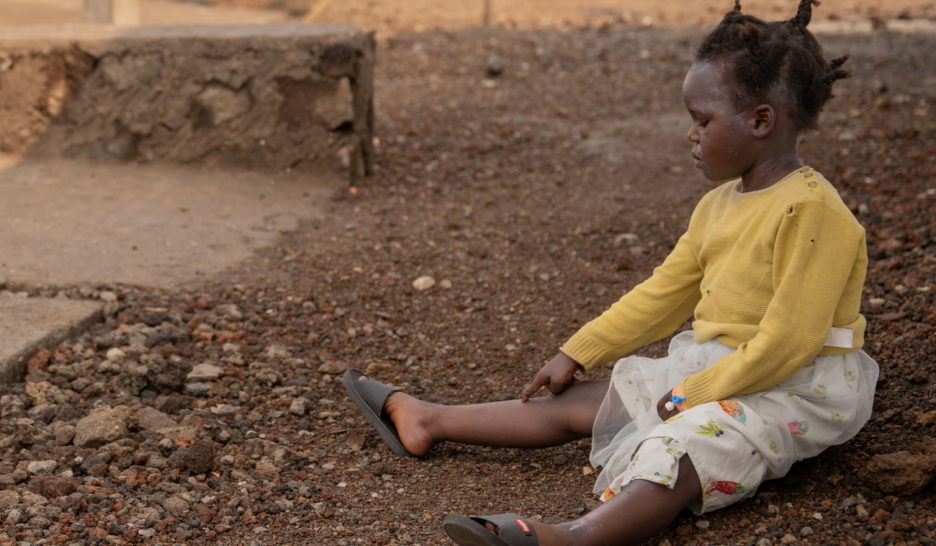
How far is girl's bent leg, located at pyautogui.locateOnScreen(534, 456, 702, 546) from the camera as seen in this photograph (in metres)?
2.19

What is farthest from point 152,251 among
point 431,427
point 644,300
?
point 644,300

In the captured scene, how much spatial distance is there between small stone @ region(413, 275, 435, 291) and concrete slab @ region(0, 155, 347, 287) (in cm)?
71

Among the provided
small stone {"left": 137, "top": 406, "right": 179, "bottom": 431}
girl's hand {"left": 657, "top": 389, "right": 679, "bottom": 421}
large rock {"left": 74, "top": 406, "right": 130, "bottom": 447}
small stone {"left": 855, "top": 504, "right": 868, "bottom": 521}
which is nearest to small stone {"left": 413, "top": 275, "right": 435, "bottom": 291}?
small stone {"left": 137, "top": 406, "right": 179, "bottom": 431}

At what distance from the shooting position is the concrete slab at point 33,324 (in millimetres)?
3135

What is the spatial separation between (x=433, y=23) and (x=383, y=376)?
6025 mm

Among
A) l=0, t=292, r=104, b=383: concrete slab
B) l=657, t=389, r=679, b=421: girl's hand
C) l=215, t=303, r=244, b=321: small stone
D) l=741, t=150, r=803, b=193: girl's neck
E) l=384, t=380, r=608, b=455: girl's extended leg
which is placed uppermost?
l=741, t=150, r=803, b=193: girl's neck

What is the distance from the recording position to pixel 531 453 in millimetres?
2898

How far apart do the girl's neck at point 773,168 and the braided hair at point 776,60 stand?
3.4 inches

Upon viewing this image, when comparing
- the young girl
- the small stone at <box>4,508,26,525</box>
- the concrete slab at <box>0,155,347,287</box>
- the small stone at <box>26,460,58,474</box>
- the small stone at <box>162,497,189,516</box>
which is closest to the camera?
the young girl

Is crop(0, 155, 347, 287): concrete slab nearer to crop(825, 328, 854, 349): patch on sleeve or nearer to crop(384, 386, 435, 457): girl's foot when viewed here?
crop(384, 386, 435, 457): girl's foot

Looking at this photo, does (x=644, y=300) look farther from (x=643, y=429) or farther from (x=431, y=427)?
(x=431, y=427)

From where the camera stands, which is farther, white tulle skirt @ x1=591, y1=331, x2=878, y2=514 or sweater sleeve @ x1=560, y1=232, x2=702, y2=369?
sweater sleeve @ x1=560, y1=232, x2=702, y2=369

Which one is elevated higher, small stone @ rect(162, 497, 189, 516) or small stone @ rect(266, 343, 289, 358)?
small stone @ rect(162, 497, 189, 516)

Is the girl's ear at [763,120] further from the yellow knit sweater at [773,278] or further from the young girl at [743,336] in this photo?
the yellow knit sweater at [773,278]
